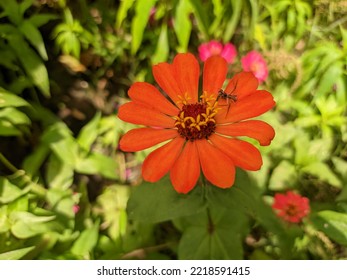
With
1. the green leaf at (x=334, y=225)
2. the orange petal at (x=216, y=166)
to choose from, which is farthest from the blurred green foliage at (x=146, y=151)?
the orange petal at (x=216, y=166)

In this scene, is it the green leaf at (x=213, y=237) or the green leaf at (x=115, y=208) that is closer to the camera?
the green leaf at (x=213, y=237)

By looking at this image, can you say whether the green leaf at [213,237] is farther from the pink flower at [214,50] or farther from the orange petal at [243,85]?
the pink flower at [214,50]

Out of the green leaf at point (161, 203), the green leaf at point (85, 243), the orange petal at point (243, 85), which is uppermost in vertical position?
the orange petal at point (243, 85)

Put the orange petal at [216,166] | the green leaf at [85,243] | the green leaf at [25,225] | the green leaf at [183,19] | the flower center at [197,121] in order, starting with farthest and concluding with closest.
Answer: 1. the green leaf at [183,19]
2. the green leaf at [85,243]
3. the green leaf at [25,225]
4. the flower center at [197,121]
5. the orange petal at [216,166]

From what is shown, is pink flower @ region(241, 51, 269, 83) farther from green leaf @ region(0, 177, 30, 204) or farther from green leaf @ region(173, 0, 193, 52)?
green leaf @ region(0, 177, 30, 204)

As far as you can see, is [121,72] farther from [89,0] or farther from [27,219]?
[27,219]

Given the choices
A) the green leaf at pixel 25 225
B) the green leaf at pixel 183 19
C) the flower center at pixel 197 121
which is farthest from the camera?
the green leaf at pixel 183 19

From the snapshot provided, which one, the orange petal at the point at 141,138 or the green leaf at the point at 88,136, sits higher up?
the green leaf at the point at 88,136
